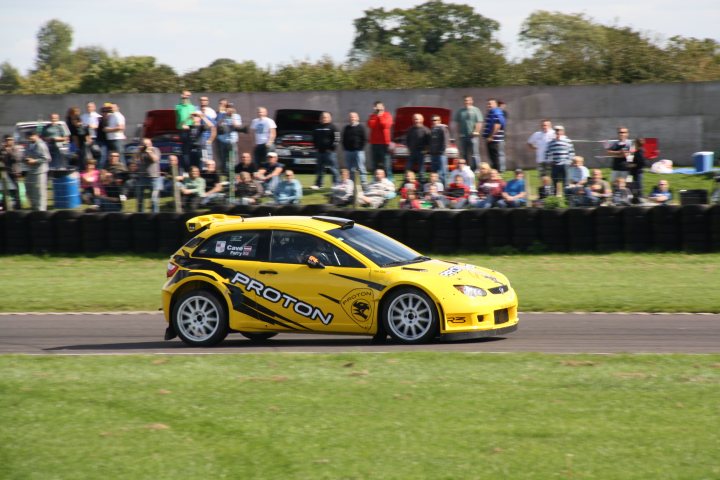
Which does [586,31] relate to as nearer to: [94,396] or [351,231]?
[351,231]

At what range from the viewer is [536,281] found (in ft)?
54.1

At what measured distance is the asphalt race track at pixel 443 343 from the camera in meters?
10.8

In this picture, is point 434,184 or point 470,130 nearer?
point 434,184

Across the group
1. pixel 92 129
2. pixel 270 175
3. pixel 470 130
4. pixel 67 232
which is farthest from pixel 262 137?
pixel 67 232

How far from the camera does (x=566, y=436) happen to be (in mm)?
6941

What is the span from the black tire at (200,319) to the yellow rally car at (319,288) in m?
0.01

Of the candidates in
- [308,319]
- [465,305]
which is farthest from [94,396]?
[465,305]

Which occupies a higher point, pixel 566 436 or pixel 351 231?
pixel 351 231

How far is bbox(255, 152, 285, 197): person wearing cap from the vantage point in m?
20.4

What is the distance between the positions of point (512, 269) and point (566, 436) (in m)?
10.9

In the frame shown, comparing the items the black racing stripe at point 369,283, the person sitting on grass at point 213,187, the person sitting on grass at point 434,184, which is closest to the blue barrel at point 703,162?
the person sitting on grass at point 434,184

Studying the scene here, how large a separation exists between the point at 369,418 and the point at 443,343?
12.0 ft

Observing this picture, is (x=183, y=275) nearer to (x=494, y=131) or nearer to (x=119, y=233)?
(x=119, y=233)

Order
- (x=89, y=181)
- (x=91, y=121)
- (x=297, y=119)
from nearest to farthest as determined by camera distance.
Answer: (x=89, y=181), (x=91, y=121), (x=297, y=119)
